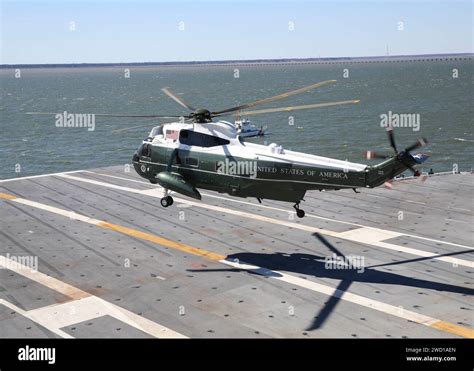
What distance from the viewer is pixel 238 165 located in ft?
82.6

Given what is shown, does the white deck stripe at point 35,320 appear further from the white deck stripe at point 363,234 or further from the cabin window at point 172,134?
the white deck stripe at point 363,234

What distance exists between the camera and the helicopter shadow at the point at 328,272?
930 inches

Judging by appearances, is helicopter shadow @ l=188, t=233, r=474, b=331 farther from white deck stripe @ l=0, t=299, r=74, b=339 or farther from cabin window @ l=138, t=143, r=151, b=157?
white deck stripe @ l=0, t=299, r=74, b=339

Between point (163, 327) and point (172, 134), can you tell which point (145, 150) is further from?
point (163, 327)

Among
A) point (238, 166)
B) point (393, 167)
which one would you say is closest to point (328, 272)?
point (393, 167)

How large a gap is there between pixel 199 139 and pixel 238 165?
234 centimetres

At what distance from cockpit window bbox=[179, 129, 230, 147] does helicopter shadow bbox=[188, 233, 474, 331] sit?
575 cm

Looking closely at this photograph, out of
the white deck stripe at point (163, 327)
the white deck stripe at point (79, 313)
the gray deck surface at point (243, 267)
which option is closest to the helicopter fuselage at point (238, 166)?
the white deck stripe at point (163, 327)

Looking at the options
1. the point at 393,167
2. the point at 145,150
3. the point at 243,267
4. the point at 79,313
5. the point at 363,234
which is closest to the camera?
the point at 79,313

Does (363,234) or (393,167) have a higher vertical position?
(393,167)

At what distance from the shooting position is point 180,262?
90.8ft
